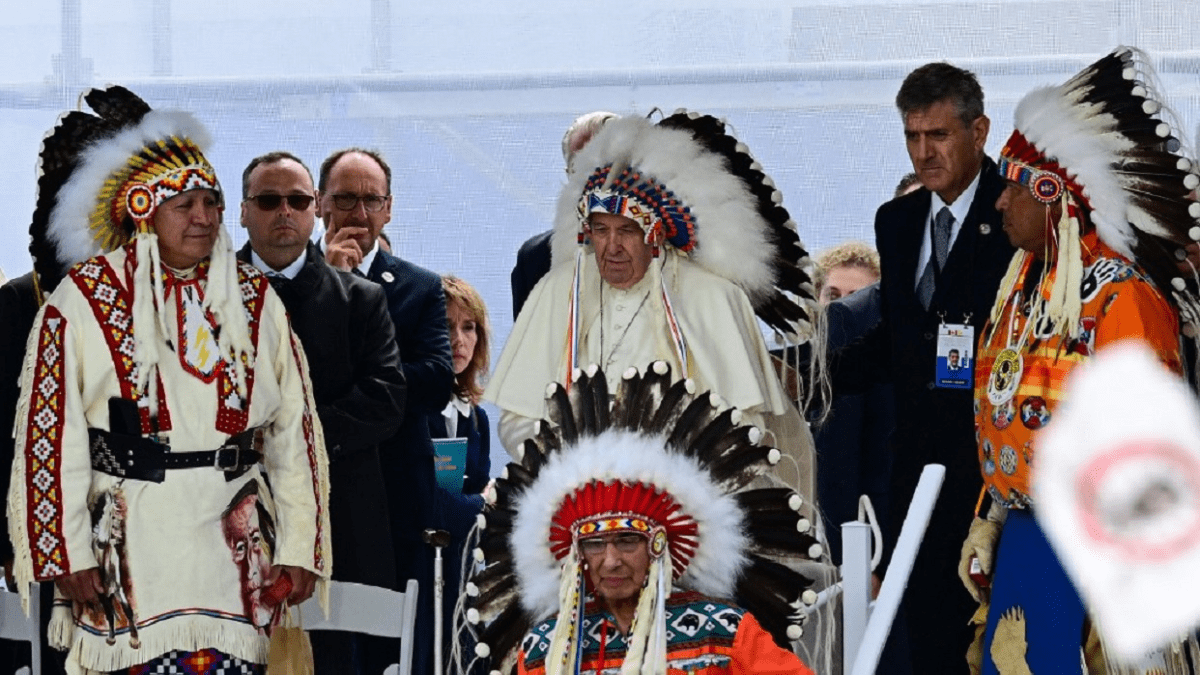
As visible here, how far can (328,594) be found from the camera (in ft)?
15.6

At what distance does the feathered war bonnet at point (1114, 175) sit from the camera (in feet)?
14.6

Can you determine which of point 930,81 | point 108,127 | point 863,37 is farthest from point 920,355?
point 108,127

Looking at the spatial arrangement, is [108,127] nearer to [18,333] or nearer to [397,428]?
[18,333]

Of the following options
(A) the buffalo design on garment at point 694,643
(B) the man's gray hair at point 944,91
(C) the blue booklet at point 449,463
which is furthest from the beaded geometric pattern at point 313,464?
(B) the man's gray hair at point 944,91

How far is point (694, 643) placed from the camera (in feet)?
13.0

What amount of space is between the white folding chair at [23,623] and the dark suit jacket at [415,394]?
3.21 ft

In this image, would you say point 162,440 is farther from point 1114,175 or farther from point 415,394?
point 1114,175

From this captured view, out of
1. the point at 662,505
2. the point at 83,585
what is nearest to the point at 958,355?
the point at 662,505

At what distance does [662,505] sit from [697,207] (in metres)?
1.09

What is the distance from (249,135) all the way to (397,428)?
119cm

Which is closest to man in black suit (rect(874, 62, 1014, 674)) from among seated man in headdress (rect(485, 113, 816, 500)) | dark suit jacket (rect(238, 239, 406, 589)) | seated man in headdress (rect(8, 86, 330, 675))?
seated man in headdress (rect(485, 113, 816, 500))

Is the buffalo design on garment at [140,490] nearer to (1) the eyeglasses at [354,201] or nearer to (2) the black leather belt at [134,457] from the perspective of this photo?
(2) the black leather belt at [134,457]

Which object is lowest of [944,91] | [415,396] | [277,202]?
[415,396]

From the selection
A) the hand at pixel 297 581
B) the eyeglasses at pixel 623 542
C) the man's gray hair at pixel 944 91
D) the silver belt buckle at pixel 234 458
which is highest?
the man's gray hair at pixel 944 91
